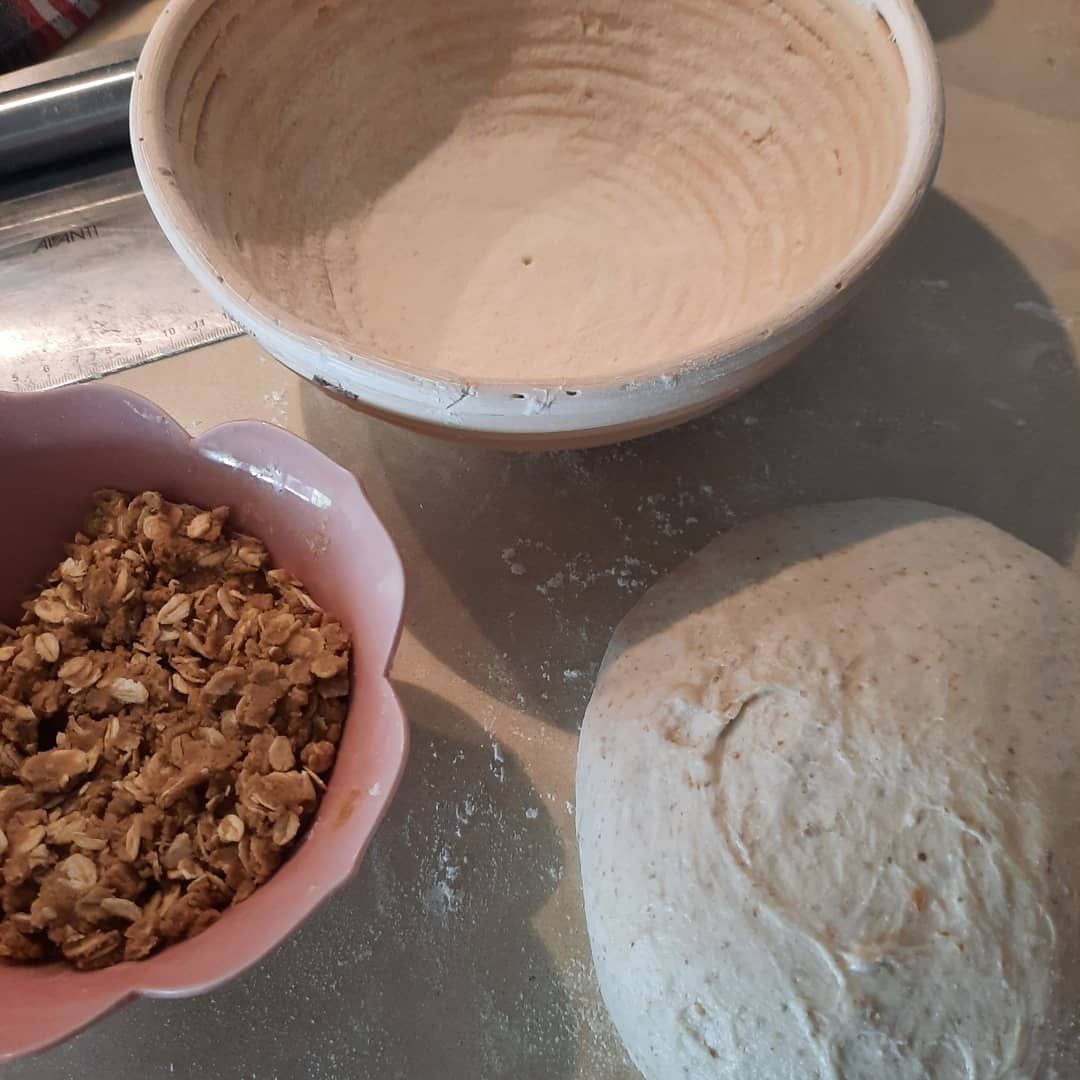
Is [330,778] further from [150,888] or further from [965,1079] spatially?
[965,1079]

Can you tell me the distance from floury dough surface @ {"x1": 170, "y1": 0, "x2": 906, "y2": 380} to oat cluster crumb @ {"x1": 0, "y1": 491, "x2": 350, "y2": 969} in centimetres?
21

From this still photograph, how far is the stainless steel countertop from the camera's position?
693 mm

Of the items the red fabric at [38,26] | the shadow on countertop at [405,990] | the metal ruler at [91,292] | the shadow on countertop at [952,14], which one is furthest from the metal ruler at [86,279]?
the shadow on countertop at [952,14]

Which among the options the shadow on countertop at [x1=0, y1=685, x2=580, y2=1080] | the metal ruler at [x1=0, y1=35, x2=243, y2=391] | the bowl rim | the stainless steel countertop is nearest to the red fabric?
the metal ruler at [x1=0, y1=35, x2=243, y2=391]

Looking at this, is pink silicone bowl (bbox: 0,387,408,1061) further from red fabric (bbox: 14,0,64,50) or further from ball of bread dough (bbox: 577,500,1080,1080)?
red fabric (bbox: 14,0,64,50)

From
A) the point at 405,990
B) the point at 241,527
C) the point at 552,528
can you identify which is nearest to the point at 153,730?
the point at 241,527

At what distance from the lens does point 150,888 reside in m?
0.58

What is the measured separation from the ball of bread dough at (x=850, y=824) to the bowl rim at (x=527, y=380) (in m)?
0.19

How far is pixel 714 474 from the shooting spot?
2.87 feet

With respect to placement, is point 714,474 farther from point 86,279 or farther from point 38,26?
point 38,26

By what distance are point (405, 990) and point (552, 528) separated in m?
0.39

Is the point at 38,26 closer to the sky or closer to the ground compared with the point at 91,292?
closer to the sky

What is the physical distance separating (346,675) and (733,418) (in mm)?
463

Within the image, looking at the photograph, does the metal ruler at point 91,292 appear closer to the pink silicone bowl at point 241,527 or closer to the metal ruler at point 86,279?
the metal ruler at point 86,279
